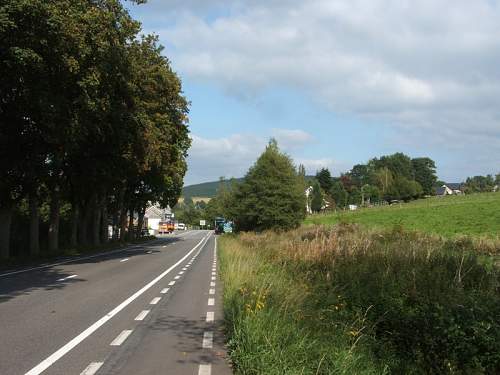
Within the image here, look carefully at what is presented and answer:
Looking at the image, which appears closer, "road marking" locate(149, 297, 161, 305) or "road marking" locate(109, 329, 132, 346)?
"road marking" locate(109, 329, 132, 346)

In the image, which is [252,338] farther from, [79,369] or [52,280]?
[52,280]

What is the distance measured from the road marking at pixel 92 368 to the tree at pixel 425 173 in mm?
167228

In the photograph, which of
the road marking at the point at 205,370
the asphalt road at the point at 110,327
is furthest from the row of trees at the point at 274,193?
the road marking at the point at 205,370

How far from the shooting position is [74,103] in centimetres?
2223

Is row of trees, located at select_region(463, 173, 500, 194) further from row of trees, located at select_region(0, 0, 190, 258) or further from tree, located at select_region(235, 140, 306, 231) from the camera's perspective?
row of trees, located at select_region(0, 0, 190, 258)

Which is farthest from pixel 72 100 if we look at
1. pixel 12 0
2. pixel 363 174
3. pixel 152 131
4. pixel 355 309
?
pixel 363 174

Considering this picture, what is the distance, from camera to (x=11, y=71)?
2072 cm

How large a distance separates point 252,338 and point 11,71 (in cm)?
1721

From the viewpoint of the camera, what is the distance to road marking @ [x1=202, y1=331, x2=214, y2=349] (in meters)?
→ 8.41

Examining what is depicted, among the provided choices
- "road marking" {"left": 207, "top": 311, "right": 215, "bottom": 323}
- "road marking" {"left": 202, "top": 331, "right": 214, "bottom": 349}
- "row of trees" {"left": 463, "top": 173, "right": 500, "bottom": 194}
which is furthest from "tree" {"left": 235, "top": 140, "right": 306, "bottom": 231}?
"row of trees" {"left": 463, "top": 173, "right": 500, "bottom": 194}

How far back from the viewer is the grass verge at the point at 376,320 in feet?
22.3

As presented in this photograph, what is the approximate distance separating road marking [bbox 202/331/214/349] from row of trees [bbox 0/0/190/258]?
12.8 meters

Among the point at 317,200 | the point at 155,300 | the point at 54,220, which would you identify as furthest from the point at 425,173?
the point at 155,300

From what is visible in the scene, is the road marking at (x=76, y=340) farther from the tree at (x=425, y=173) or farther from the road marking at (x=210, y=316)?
the tree at (x=425, y=173)
